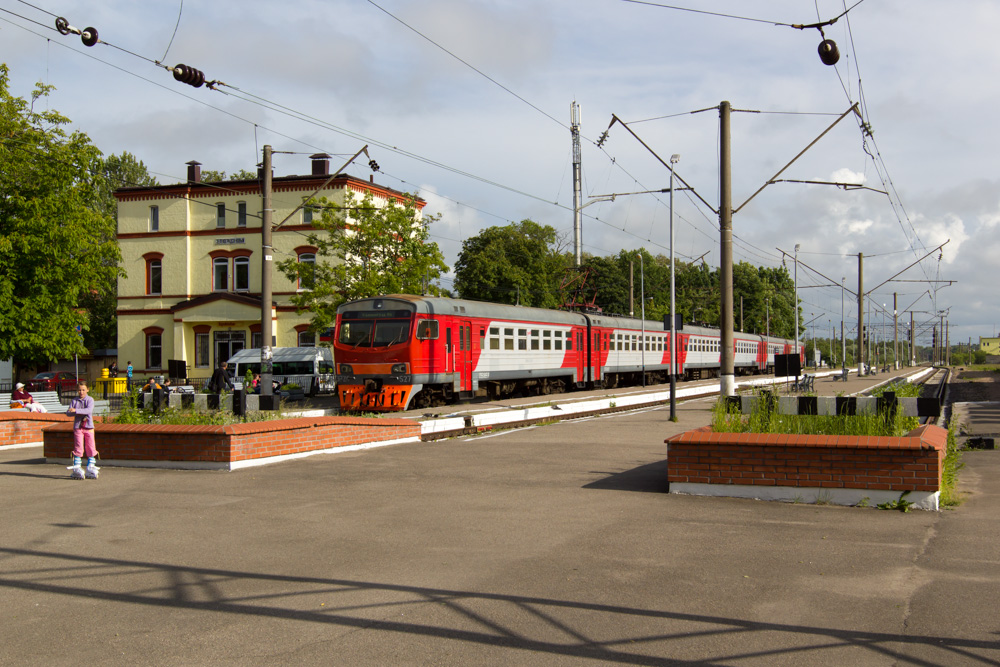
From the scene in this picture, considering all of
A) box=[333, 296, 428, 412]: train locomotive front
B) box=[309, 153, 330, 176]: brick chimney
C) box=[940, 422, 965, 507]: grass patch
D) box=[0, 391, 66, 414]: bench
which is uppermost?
box=[309, 153, 330, 176]: brick chimney

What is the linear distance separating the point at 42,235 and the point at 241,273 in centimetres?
2290

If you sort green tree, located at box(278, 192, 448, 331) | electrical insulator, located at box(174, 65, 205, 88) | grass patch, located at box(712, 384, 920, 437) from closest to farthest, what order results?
grass patch, located at box(712, 384, 920, 437)
electrical insulator, located at box(174, 65, 205, 88)
green tree, located at box(278, 192, 448, 331)

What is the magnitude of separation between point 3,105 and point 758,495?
2745cm

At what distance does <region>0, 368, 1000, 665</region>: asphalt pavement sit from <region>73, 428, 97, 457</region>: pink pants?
0.84 meters

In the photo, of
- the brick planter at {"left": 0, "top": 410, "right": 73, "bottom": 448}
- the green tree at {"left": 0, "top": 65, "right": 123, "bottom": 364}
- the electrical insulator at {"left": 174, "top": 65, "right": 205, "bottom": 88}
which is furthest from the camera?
the green tree at {"left": 0, "top": 65, "right": 123, "bottom": 364}

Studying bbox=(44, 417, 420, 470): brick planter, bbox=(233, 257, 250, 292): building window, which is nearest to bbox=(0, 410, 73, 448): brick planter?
bbox=(44, 417, 420, 470): brick planter

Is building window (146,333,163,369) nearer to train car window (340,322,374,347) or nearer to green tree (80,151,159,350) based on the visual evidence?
green tree (80,151,159,350)

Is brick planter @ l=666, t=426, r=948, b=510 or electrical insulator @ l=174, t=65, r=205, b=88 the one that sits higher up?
electrical insulator @ l=174, t=65, r=205, b=88

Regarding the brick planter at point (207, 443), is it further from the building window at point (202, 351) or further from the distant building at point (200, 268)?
the building window at point (202, 351)

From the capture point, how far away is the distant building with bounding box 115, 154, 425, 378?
47.8 meters

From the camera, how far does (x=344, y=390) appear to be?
23.9 m

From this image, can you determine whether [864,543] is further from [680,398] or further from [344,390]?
[680,398]

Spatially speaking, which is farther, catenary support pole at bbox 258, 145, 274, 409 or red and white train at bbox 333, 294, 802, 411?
red and white train at bbox 333, 294, 802, 411

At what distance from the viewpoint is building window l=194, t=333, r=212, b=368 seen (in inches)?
1932
